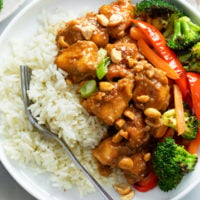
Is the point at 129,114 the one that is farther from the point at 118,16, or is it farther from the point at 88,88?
the point at 118,16

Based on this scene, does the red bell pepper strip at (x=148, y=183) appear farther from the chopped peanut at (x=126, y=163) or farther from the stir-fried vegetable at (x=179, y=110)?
the stir-fried vegetable at (x=179, y=110)

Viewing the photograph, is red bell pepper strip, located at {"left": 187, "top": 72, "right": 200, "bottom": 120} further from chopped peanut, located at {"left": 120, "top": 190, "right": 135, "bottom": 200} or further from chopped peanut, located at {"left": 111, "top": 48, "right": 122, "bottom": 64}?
chopped peanut, located at {"left": 120, "top": 190, "right": 135, "bottom": 200}

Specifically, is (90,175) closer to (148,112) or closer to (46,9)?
(148,112)

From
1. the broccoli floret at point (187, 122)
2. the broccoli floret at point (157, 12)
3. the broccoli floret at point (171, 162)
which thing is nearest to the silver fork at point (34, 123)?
the broccoli floret at point (171, 162)

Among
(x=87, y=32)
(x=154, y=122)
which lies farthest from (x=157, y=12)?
(x=154, y=122)

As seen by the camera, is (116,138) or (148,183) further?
(148,183)

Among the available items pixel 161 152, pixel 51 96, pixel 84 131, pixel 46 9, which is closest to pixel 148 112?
pixel 161 152
